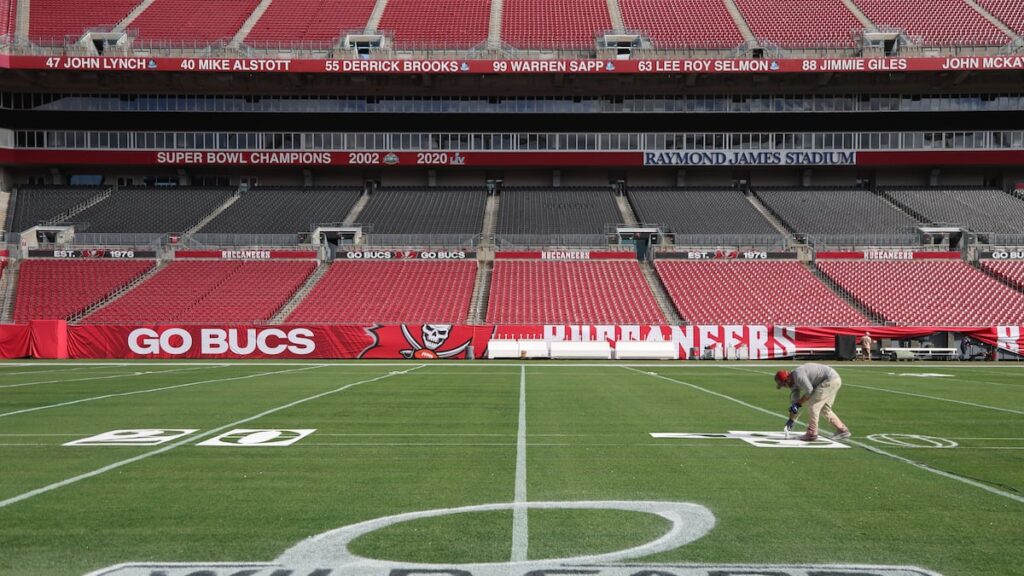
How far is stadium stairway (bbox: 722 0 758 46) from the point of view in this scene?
54531 mm

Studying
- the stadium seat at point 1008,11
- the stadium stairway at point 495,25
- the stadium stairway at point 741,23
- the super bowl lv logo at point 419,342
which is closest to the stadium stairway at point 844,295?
the stadium stairway at point 741,23

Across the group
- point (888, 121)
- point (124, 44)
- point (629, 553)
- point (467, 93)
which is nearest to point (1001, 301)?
point (888, 121)

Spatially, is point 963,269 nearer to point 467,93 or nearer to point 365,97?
point 467,93

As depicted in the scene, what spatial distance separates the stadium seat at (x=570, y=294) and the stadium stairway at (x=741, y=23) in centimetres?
2110

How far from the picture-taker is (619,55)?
54.2 meters

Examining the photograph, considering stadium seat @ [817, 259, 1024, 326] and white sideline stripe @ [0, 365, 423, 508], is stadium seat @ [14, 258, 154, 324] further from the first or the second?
stadium seat @ [817, 259, 1024, 326]

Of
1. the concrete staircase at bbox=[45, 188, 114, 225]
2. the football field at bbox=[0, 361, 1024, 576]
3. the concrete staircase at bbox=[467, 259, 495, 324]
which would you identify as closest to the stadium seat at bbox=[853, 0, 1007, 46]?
the concrete staircase at bbox=[467, 259, 495, 324]

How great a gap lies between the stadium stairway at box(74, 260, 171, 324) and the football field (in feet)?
84.8

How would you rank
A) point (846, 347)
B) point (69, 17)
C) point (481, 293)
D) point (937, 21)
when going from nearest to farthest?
1. point (846, 347)
2. point (481, 293)
3. point (937, 21)
4. point (69, 17)

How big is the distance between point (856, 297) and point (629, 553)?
1514 inches

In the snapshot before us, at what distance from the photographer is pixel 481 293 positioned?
4200cm

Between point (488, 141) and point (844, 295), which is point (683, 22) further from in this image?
point (844, 295)

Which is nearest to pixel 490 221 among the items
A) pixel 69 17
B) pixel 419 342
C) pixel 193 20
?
pixel 419 342

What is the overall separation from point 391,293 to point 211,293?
32.5 ft
